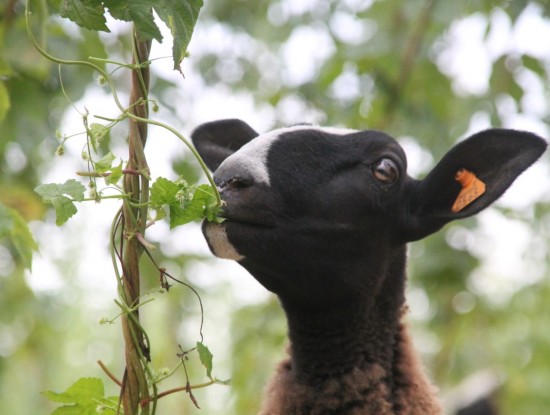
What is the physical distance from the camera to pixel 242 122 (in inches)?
143

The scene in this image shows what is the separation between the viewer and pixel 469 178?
3.18 metres

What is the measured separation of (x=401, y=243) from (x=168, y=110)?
2.35 meters

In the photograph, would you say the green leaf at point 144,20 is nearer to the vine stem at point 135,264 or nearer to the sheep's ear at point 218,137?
the vine stem at point 135,264

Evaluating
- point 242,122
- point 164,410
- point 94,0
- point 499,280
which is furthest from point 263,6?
point 164,410

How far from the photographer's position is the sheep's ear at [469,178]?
3068 millimetres

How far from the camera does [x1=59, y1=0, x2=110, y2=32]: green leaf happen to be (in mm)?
2178

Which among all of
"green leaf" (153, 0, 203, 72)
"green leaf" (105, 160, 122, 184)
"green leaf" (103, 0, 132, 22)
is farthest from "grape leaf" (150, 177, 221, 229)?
"green leaf" (103, 0, 132, 22)

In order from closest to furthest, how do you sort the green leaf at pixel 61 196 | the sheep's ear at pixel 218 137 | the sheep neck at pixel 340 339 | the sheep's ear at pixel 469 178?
the green leaf at pixel 61 196 → the sheep's ear at pixel 469 178 → the sheep neck at pixel 340 339 → the sheep's ear at pixel 218 137

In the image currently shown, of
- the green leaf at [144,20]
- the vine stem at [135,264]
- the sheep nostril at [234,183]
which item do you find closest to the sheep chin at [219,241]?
the sheep nostril at [234,183]

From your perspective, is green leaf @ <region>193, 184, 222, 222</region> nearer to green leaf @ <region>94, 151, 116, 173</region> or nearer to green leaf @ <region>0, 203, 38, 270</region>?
green leaf @ <region>94, 151, 116, 173</region>

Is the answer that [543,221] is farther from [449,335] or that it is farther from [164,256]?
[164,256]

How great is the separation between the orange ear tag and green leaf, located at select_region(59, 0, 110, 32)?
5.13 feet

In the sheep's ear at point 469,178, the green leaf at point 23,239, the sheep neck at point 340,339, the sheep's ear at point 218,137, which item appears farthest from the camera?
the sheep's ear at point 218,137

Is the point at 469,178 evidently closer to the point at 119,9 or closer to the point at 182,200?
the point at 182,200
